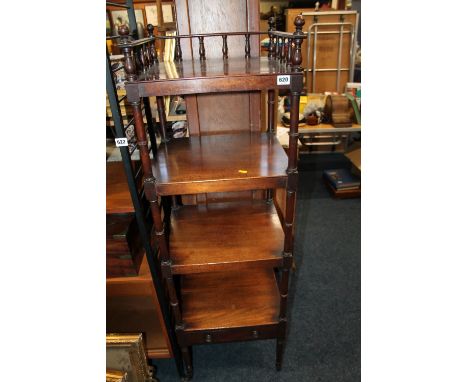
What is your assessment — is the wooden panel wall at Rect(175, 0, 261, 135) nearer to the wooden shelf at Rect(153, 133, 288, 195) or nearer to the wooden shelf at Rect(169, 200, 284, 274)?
the wooden shelf at Rect(153, 133, 288, 195)

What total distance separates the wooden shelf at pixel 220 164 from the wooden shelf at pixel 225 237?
282 millimetres

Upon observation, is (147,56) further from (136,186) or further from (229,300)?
(229,300)

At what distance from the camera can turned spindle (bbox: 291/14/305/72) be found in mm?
799

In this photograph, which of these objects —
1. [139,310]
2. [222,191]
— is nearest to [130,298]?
[139,310]

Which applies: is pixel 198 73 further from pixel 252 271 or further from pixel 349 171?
pixel 349 171

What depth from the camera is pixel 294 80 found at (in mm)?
825

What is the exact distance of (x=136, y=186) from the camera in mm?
1003

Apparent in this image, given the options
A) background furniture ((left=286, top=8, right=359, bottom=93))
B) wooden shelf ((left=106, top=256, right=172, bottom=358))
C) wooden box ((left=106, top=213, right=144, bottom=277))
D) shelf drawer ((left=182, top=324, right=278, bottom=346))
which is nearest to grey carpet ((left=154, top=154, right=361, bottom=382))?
wooden shelf ((left=106, top=256, right=172, bottom=358))

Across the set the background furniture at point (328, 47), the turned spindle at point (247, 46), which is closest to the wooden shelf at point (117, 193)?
the turned spindle at point (247, 46)

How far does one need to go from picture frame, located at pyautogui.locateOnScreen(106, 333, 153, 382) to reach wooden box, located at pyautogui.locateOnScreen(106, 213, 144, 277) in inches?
10.3

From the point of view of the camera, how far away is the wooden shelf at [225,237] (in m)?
1.11

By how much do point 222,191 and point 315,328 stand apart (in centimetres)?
112

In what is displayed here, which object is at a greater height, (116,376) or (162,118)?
(162,118)

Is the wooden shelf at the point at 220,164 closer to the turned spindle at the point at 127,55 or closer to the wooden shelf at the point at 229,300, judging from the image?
the turned spindle at the point at 127,55
